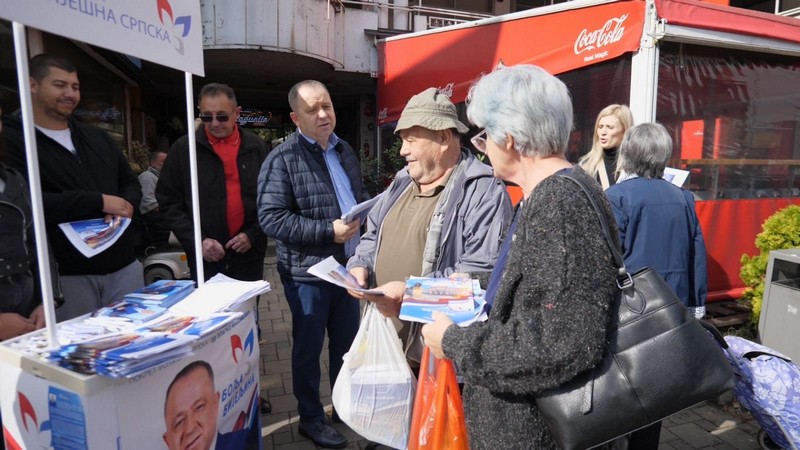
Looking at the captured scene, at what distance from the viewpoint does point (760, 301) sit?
3986mm

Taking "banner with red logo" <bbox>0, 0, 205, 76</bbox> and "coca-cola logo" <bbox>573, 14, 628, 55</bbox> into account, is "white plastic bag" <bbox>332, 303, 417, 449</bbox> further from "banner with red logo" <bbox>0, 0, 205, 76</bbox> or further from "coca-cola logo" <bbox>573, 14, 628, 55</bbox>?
"coca-cola logo" <bbox>573, 14, 628, 55</bbox>

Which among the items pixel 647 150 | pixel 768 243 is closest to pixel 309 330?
pixel 647 150

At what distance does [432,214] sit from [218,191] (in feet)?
5.54

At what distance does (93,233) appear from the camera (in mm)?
2117

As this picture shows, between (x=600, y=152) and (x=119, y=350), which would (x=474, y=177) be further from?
(x=600, y=152)

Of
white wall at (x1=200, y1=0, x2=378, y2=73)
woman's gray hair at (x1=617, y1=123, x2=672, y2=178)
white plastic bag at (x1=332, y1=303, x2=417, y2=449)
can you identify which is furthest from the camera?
white wall at (x1=200, y1=0, x2=378, y2=73)

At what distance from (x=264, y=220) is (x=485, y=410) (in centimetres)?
174

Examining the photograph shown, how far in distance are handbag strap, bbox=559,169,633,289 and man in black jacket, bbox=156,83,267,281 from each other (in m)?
2.45

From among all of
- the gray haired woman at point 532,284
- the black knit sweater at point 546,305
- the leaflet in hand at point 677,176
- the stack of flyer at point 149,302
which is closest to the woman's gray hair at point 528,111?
the gray haired woman at point 532,284

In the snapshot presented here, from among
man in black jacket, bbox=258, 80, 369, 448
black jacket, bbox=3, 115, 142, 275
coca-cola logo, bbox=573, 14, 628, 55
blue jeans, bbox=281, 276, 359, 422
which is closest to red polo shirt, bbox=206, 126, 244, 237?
man in black jacket, bbox=258, 80, 369, 448

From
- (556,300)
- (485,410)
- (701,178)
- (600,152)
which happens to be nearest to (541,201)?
(556,300)

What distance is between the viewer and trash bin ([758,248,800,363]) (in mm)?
3398

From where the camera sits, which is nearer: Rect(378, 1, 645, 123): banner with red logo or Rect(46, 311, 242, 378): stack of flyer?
Rect(46, 311, 242, 378): stack of flyer

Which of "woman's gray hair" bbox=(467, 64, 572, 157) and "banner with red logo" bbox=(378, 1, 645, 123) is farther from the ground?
"banner with red logo" bbox=(378, 1, 645, 123)
